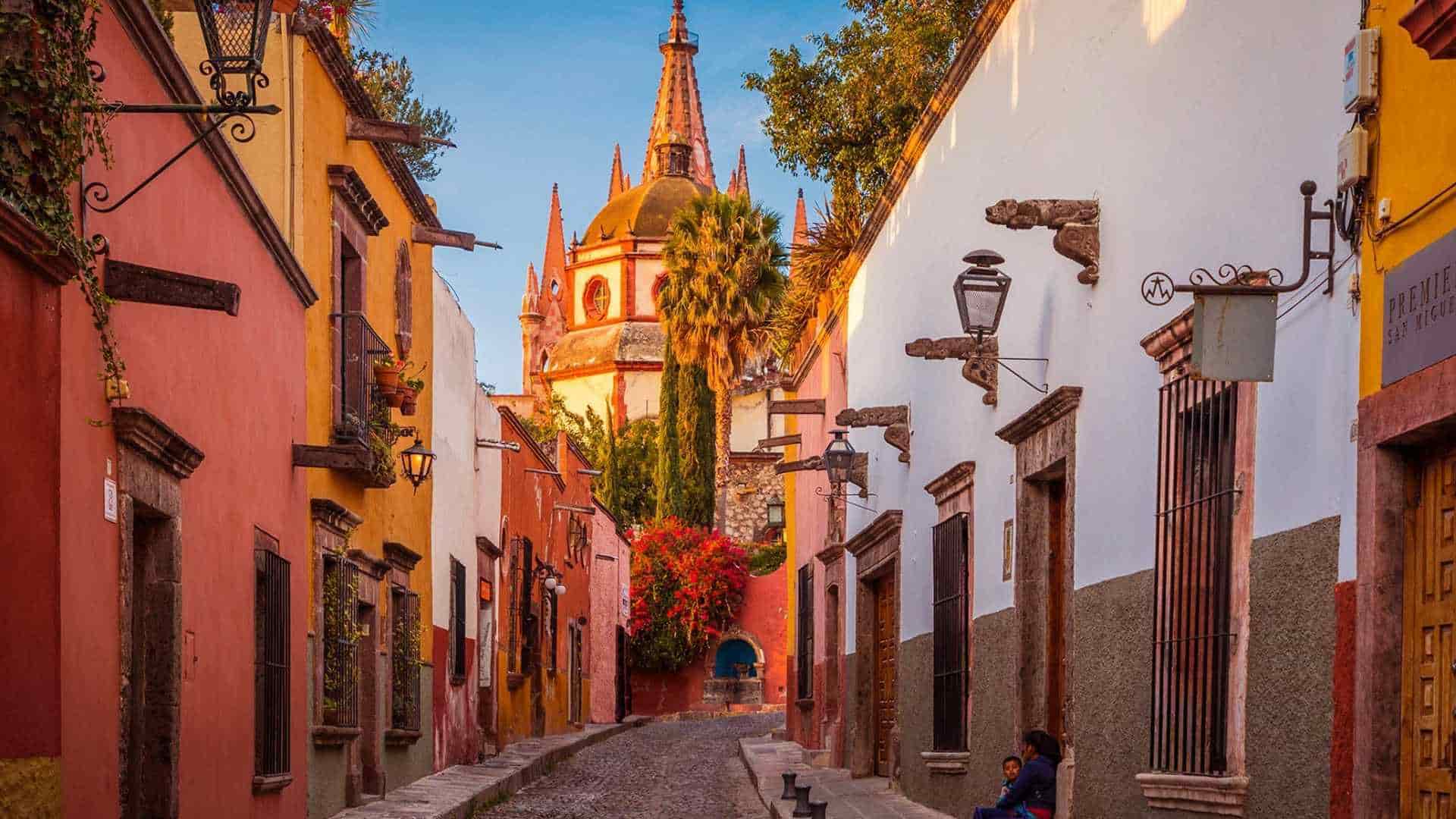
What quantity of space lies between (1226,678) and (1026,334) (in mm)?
4420

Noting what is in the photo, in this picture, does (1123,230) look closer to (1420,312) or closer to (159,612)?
(1420,312)

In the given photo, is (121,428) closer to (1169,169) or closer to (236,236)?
(236,236)

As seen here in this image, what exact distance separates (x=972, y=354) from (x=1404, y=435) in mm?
6529

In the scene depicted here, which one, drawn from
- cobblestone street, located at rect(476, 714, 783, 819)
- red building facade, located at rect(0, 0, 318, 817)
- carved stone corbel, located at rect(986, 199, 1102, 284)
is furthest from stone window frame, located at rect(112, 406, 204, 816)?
cobblestone street, located at rect(476, 714, 783, 819)

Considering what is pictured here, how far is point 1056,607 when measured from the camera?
11.5m

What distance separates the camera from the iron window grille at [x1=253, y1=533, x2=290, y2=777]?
11695mm

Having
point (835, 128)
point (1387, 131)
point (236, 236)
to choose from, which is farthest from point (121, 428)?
point (835, 128)

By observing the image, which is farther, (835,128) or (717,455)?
(717,455)

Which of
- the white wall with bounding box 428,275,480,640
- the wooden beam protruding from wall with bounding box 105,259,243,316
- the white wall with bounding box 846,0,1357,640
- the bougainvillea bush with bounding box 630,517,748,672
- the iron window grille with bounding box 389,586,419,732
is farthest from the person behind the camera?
the bougainvillea bush with bounding box 630,517,748,672

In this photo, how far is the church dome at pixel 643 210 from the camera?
70750mm

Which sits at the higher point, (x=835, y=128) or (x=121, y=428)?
(x=835, y=128)

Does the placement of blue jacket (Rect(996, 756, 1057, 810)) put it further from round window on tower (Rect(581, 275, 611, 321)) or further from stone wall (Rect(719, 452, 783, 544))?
round window on tower (Rect(581, 275, 611, 321))

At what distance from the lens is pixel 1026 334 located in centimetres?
1181

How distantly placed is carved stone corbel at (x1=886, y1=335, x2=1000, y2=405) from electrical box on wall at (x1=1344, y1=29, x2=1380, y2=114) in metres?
6.06
